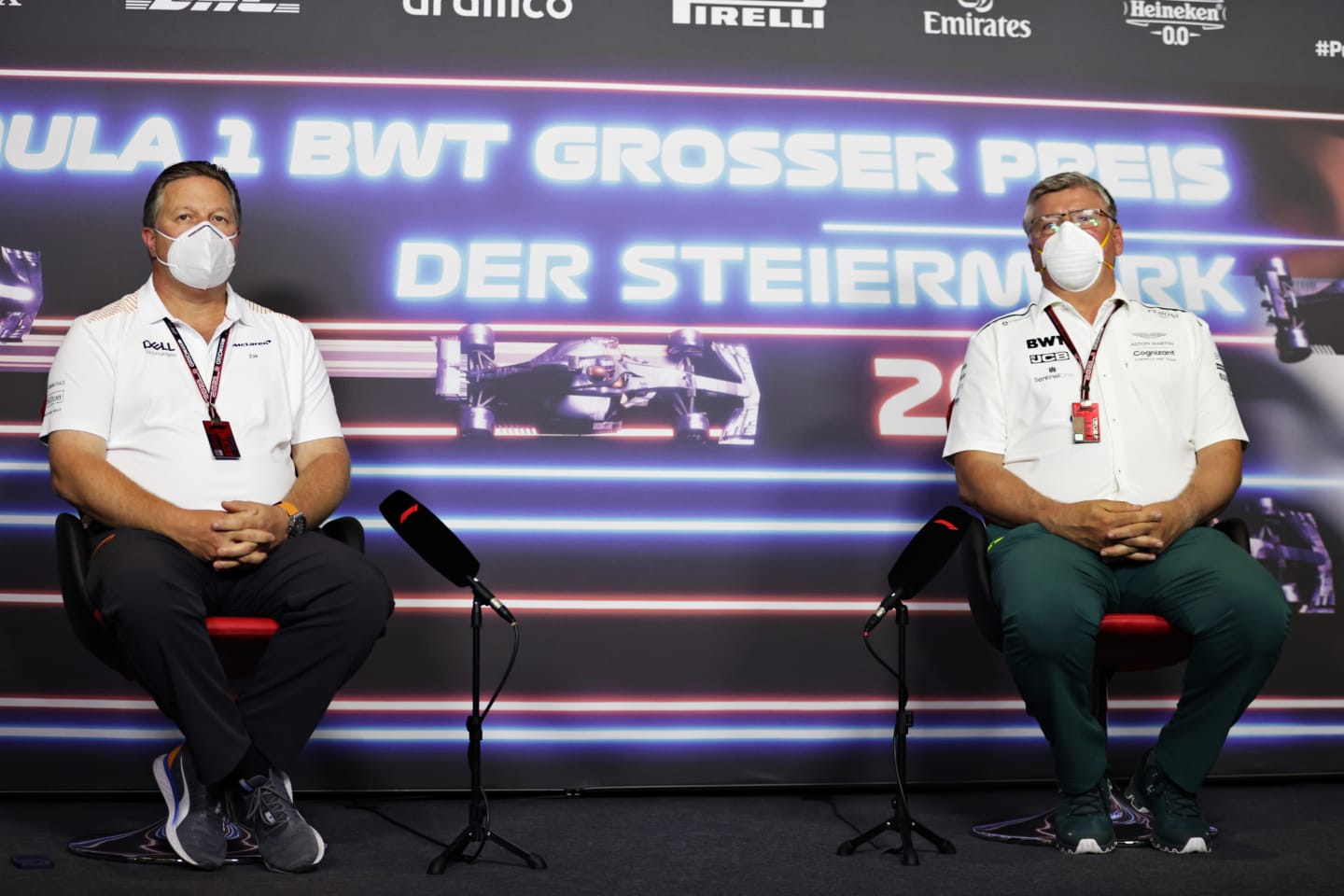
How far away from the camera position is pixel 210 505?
2.85m

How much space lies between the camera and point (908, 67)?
3.78m

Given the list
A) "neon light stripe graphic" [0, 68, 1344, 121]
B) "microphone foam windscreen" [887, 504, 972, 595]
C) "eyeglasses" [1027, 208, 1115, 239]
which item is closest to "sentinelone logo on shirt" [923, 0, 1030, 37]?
"neon light stripe graphic" [0, 68, 1344, 121]

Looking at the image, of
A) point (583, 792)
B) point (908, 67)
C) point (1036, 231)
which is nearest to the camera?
point (1036, 231)

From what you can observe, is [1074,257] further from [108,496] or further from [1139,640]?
[108,496]

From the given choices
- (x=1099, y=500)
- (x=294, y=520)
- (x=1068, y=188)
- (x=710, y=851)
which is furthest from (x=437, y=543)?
(x=1068, y=188)

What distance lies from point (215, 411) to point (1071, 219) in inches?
85.8

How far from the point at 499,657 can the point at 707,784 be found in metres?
0.70

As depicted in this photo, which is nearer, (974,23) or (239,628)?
(239,628)

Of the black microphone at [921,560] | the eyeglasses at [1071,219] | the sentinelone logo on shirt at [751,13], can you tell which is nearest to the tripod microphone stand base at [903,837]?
the black microphone at [921,560]

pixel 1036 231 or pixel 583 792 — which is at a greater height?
pixel 1036 231

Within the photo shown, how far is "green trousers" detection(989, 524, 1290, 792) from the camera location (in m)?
2.70

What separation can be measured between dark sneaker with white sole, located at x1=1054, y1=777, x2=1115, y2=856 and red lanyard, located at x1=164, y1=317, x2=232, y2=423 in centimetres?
215

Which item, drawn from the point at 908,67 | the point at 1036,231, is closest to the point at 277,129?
the point at 908,67

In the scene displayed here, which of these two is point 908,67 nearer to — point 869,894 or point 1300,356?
point 1300,356
